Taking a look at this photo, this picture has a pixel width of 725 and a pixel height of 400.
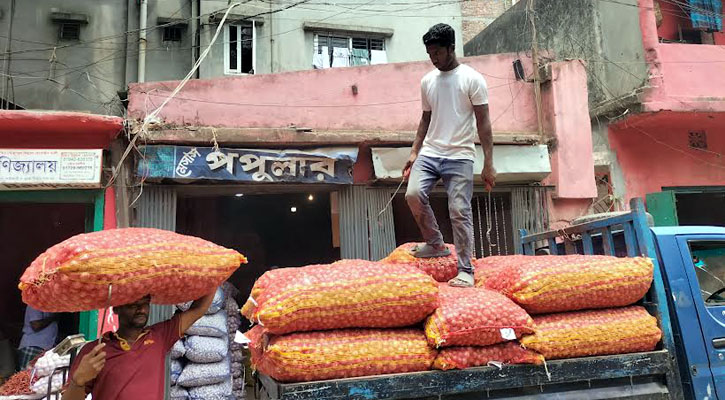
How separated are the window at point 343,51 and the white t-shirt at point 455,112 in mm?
9449

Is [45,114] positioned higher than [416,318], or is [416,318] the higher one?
[45,114]

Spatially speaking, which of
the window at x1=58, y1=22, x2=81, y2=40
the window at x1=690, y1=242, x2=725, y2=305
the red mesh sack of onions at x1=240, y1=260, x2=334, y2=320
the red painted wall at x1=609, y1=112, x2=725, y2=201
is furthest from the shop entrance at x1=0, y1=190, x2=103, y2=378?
the red painted wall at x1=609, y1=112, x2=725, y2=201

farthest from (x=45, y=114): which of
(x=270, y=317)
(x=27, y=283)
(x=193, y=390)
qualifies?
(x=270, y=317)

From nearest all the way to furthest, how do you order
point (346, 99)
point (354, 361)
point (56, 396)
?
point (354, 361) → point (56, 396) → point (346, 99)

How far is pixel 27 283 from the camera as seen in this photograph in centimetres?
211

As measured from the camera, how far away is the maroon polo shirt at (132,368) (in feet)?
7.59

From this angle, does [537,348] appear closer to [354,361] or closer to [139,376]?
[354,361]

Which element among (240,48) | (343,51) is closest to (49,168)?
(240,48)

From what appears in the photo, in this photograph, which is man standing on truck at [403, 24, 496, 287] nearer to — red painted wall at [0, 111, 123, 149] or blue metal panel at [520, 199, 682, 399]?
blue metal panel at [520, 199, 682, 399]

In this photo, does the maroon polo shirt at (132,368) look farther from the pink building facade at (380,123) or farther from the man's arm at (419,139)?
the pink building facade at (380,123)

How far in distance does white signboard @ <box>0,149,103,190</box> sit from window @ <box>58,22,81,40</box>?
835 cm

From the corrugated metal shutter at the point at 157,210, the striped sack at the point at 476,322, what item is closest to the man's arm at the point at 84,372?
the striped sack at the point at 476,322

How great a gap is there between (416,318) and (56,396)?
3768mm

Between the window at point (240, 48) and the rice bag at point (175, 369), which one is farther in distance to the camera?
the window at point (240, 48)
